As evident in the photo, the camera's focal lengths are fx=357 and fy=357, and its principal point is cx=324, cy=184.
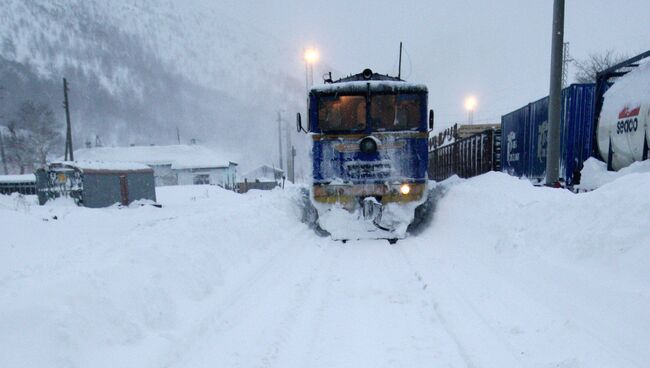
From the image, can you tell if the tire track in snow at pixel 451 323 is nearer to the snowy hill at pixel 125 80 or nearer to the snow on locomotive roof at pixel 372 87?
the snow on locomotive roof at pixel 372 87

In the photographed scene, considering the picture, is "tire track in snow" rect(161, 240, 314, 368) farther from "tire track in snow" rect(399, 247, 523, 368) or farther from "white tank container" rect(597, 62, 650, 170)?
"white tank container" rect(597, 62, 650, 170)

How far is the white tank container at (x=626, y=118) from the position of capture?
682 centimetres

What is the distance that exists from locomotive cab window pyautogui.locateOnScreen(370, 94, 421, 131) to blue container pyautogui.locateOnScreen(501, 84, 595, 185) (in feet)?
14.5

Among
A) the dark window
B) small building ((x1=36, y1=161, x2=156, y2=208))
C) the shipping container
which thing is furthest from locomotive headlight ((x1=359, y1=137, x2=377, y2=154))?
the dark window

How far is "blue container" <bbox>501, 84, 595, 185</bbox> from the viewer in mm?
9070

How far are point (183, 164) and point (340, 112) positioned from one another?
4912 cm

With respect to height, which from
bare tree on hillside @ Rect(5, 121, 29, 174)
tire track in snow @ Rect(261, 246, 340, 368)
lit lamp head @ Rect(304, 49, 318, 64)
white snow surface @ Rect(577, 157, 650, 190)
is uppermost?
lit lamp head @ Rect(304, 49, 318, 64)

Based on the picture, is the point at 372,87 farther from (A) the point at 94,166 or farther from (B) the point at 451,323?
(A) the point at 94,166

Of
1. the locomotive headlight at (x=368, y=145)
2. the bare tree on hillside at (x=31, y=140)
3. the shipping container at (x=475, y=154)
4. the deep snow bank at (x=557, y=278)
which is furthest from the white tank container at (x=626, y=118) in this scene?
the bare tree on hillside at (x=31, y=140)

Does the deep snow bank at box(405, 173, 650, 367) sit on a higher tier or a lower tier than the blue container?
lower

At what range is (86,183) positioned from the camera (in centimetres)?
1733

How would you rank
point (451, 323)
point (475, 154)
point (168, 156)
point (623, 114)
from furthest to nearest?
point (168, 156) → point (475, 154) → point (623, 114) → point (451, 323)

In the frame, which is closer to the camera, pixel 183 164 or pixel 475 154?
pixel 475 154

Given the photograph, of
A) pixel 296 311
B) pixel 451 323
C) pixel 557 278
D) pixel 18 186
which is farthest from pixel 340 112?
pixel 18 186
